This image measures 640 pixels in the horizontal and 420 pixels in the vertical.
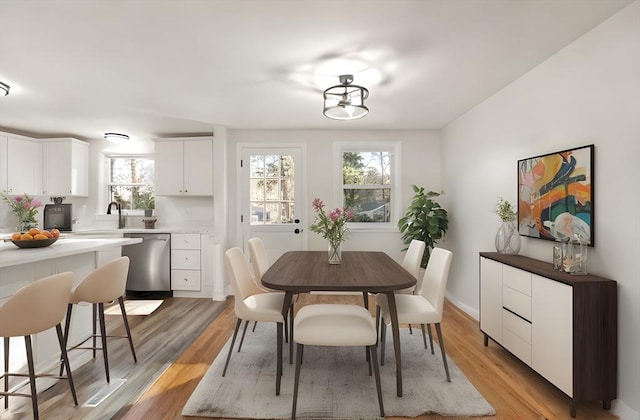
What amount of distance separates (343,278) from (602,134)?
189 centimetres

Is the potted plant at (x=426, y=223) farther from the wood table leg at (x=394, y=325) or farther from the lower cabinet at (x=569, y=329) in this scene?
the wood table leg at (x=394, y=325)

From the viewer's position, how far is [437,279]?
246 cm

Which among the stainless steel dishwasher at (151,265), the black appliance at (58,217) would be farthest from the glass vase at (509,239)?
the black appliance at (58,217)

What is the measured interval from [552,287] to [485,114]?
2.10m

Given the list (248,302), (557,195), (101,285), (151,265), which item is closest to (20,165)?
(151,265)

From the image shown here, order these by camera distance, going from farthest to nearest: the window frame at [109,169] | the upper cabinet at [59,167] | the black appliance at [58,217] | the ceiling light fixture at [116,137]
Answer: the window frame at [109,169], the black appliance at [58,217], the upper cabinet at [59,167], the ceiling light fixture at [116,137]

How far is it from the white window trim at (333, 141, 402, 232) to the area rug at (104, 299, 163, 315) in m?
2.81

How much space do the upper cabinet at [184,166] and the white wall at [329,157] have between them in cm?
33

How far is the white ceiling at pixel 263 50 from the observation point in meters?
1.90

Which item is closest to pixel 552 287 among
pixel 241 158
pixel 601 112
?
pixel 601 112

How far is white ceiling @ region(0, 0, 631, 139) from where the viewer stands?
74.6 inches

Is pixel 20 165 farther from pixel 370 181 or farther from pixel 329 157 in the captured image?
pixel 370 181

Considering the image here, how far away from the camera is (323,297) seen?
4633 mm

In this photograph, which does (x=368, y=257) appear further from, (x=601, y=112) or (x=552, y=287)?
(x=601, y=112)
